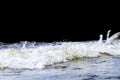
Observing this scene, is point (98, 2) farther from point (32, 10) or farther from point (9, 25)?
point (9, 25)

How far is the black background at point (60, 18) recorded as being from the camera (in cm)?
4325

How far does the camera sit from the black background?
43.2m

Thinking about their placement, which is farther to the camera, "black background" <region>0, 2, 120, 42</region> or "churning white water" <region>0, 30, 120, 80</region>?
"black background" <region>0, 2, 120, 42</region>

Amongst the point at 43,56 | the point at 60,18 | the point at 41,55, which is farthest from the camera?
the point at 60,18

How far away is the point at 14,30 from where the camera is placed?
1639 inches

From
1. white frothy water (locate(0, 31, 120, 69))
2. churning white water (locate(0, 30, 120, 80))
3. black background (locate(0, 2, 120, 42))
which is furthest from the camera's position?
black background (locate(0, 2, 120, 42))

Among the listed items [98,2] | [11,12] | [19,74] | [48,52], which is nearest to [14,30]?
[11,12]

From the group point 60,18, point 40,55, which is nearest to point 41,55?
point 40,55

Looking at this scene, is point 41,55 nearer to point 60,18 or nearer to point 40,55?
point 40,55

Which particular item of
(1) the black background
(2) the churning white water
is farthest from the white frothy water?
(1) the black background

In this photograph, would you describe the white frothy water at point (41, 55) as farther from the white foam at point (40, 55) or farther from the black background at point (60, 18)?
the black background at point (60, 18)

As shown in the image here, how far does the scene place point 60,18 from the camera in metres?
48.9

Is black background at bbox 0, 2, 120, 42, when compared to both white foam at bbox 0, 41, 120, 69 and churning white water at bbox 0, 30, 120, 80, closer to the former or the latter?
churning white water at bbox 0, 30, 120, 80

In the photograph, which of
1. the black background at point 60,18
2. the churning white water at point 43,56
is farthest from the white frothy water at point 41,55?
the black background at point 60,18
